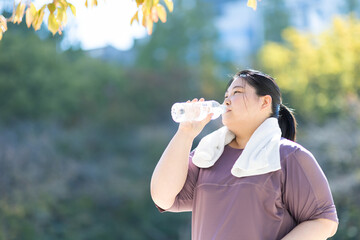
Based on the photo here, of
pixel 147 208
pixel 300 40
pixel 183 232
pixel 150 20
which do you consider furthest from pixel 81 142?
pixel 150 20

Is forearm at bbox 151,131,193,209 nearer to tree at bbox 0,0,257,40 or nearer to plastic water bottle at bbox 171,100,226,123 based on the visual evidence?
plastic water bottle at bbox 171,100,226,123

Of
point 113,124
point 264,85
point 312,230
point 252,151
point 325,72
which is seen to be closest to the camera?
point 312,230

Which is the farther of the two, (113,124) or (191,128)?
(113,124)

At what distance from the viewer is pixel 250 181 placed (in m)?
1.65

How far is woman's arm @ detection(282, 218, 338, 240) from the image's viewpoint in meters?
1.60

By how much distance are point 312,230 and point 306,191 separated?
109 mm

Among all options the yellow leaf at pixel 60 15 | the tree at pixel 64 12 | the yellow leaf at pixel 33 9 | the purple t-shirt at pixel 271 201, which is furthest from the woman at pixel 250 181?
the yellow leaf at pixel 33 9

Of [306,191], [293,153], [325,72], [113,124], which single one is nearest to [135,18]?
[293,153]

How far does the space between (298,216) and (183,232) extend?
11021mm

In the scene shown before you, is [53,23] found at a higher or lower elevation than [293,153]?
higher

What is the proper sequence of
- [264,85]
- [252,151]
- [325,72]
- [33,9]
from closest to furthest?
[252,151], [264,85], [33,9], [325,72]

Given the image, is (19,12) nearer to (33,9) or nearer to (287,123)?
(33,9)

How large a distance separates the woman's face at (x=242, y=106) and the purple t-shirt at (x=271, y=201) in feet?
0.53

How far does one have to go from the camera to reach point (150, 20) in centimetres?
202
